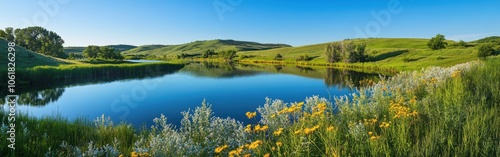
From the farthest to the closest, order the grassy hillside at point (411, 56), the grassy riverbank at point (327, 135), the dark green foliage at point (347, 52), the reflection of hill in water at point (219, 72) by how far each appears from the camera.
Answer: the dark green foliage at point (347, 52)
the reflection of hill in water at point (219, 72)
the grassy hillside at point (411, 56)
the grassy riverbank at point (327, 135)

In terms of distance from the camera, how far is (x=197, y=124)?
8781mm

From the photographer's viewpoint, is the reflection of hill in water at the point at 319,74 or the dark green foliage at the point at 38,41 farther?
the dark green foliage at the point at 38,41

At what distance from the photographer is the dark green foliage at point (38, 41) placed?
10100 centimetres

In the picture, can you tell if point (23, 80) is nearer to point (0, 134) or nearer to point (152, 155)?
point (0, 134)

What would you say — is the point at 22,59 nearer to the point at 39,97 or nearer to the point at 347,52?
the point at 39,97

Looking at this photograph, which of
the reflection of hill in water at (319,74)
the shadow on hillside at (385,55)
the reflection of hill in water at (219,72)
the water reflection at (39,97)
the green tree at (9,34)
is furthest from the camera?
the shadow on hillside at (385,55)

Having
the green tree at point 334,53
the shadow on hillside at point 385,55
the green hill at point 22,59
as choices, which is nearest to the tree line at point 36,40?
the green hill at point 22,59

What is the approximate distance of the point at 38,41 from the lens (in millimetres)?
103812

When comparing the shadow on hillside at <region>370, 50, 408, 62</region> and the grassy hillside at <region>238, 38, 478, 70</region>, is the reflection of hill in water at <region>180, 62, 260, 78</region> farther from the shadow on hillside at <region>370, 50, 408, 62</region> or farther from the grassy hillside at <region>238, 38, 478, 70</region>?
the shadow on hillside at <region>370, 50, 408, 62</region>

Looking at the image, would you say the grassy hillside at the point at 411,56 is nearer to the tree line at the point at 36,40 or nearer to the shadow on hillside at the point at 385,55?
the shadow on hillside at the point at 385,55

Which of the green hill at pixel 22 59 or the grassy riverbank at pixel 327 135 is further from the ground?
the green hill at pixel 22 59

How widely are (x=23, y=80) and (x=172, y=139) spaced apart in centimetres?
4279

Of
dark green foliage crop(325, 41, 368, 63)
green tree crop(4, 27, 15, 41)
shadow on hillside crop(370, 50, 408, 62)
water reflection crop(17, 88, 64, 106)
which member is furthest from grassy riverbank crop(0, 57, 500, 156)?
green tree crop(4, 27, 15, 41)

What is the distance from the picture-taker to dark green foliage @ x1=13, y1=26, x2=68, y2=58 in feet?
331
